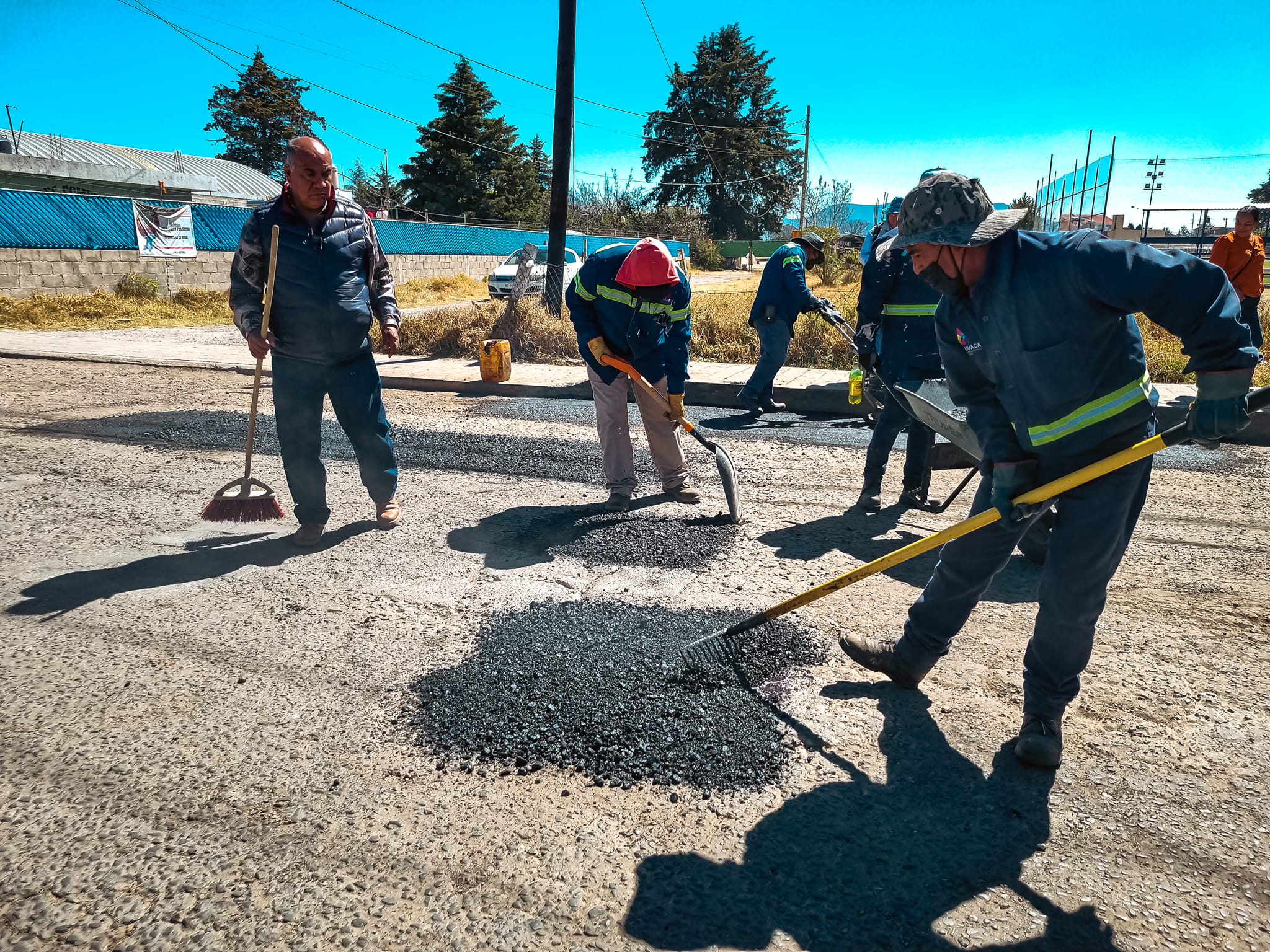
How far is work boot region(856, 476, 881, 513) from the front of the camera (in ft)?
16.5

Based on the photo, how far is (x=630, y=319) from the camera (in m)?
4.82

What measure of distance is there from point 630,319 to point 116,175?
31321 millimetres

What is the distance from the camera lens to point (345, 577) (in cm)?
398

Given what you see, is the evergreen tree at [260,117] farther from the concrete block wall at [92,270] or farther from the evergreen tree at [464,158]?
the concrete block wall at [92,270]

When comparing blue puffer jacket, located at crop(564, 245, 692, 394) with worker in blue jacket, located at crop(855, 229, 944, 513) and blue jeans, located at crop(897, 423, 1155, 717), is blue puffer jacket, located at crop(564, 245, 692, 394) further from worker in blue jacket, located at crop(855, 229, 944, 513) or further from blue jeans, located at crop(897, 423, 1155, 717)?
blue jeans, located at crop(897, 423, 1155, 717)

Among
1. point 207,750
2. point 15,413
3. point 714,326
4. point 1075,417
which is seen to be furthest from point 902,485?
point 15,413

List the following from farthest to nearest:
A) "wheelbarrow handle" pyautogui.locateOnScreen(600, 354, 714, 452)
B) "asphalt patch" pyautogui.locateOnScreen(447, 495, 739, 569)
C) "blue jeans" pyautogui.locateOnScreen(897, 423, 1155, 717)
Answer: "wheelbarrow handle" pyautogui.locateOnScreen(600, 354, 714, 452) → "asphalt patch" pyautogui.locateOnScreen(447, 495, 739, 569) → "blue jeans" pyautogui.locateOnScreen(897, 423, 1155, 717)

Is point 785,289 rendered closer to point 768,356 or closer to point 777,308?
point 777,308

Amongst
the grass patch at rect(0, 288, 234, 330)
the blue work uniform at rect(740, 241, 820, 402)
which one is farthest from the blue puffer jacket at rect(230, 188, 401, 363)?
the grass patch at rect(0, 288, 234, 330)

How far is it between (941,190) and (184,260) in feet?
65.9

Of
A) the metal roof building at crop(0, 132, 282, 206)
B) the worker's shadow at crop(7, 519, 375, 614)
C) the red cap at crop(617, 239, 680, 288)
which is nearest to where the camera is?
the worker's shadow at crop(7, 519, 375, 614)

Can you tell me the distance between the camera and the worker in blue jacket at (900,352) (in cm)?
495

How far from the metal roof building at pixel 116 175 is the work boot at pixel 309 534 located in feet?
69.2

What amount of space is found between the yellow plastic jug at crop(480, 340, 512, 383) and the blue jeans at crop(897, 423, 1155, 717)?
7.39 metres
